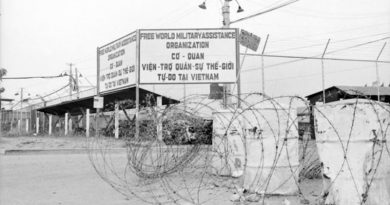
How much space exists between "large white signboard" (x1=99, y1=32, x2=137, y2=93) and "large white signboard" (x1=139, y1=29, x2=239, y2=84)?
1099 mm

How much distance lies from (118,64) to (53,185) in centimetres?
1168

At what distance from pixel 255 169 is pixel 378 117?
6.39 ft

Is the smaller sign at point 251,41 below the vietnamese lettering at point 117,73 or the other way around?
the other way around

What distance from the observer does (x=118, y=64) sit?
19.2m

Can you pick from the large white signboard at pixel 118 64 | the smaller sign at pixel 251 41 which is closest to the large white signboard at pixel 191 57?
the smaller sign at pixel 251 41

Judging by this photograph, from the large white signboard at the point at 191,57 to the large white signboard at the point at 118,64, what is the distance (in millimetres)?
1099

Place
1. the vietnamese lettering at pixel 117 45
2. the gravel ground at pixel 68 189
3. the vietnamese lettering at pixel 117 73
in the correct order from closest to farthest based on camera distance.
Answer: the gravel ground at pixel 68 189 < the vietnamese lettering at pixel 117 45 < the vietnamese lettering at pixel 117 73

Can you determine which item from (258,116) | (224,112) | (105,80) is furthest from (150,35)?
(258,116)

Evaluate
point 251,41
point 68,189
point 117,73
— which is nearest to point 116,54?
point 117,73

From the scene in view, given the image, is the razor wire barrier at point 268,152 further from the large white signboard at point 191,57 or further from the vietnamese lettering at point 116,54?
the vietnamese lettering at point 116,54

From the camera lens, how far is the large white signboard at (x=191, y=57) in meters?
16.7

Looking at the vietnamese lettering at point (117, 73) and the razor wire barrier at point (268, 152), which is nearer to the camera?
the razor wire barrier at point (268, 152)

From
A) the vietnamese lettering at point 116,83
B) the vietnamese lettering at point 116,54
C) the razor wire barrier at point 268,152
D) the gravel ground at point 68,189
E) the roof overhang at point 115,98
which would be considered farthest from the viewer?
the roof overhang at point 115,98

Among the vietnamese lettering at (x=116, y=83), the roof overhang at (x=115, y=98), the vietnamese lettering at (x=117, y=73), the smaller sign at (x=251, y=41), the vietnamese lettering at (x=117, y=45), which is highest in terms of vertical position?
the vietnamese lettering at (x=117, y=45)
